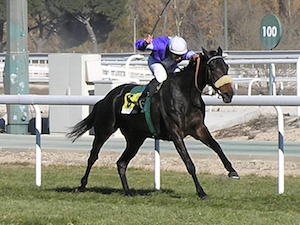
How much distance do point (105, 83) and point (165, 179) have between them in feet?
19.6

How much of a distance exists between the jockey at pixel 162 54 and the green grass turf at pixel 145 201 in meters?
1.19

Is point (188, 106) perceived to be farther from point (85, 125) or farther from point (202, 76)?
point (85, 125)

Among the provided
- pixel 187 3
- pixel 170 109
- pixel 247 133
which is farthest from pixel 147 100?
pixel 187 3

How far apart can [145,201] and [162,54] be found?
5.54 feet

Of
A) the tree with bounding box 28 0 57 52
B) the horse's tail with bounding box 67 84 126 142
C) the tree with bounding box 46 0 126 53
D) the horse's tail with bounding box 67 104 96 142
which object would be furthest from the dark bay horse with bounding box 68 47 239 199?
the tree with bounding box 28 0 57 52

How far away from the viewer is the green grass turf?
331 inches

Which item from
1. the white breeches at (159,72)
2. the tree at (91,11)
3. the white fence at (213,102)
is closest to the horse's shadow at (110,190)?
the white fence at (213,102)

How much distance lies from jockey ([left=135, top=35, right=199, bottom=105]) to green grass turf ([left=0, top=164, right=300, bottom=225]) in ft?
3.91

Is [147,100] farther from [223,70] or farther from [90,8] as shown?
[90,8]

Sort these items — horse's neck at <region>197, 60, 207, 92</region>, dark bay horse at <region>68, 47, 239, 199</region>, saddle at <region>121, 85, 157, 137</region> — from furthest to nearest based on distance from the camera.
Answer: saddle at <region>121, 85, 157, 137</region> → horse's neck at <region>197, 60, 207, 92</region> → dark bay horse at <region>68, 47, 239, 199</region>

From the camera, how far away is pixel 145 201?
31.6ft

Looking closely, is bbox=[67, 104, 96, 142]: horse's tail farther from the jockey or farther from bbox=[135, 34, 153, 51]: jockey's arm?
bbox=[135, 34, 153, 51]: jockey's arm

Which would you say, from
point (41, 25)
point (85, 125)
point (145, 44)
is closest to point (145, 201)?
point (85, 125)

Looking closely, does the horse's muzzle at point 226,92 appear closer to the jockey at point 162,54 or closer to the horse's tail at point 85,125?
the jockey at point 162,54
